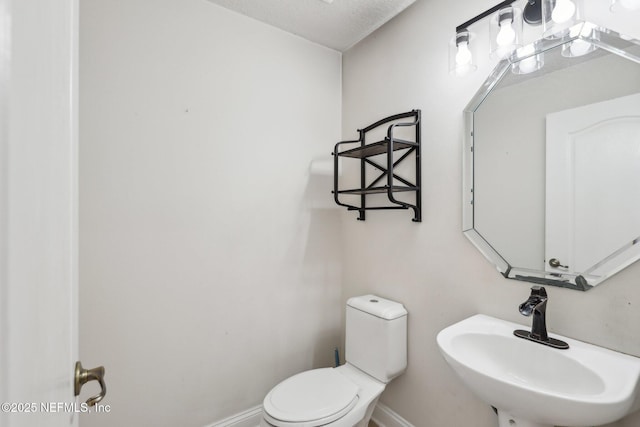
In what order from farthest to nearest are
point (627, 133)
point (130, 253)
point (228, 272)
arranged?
point (228, 272), point (130, 253), point (627, 133)

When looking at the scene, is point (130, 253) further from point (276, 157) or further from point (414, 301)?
point (414, 301)

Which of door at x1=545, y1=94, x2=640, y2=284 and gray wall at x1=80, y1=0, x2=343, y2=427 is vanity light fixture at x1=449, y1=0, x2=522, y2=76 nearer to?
door at x1=545, y1=94, x2=640, y2=284

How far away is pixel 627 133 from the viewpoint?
3.22 ft

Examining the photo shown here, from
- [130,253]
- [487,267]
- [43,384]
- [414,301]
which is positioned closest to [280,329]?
[414,301]

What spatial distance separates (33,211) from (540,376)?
4.67ft

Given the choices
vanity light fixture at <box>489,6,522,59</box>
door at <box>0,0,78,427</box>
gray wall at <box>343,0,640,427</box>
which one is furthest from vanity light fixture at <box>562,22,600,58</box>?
door at <box>0,0,78,427</box>

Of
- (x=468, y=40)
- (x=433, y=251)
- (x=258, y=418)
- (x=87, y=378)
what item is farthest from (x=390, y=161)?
(x=258, y=418)

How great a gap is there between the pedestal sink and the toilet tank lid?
0.39 m

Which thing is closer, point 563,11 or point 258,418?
point 563,11

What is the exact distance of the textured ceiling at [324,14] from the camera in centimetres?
162

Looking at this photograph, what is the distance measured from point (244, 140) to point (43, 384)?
5.00 feet

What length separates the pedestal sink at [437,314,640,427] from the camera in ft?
2.60

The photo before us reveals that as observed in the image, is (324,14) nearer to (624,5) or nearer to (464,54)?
(464,54)

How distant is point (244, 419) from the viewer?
5.61ft
